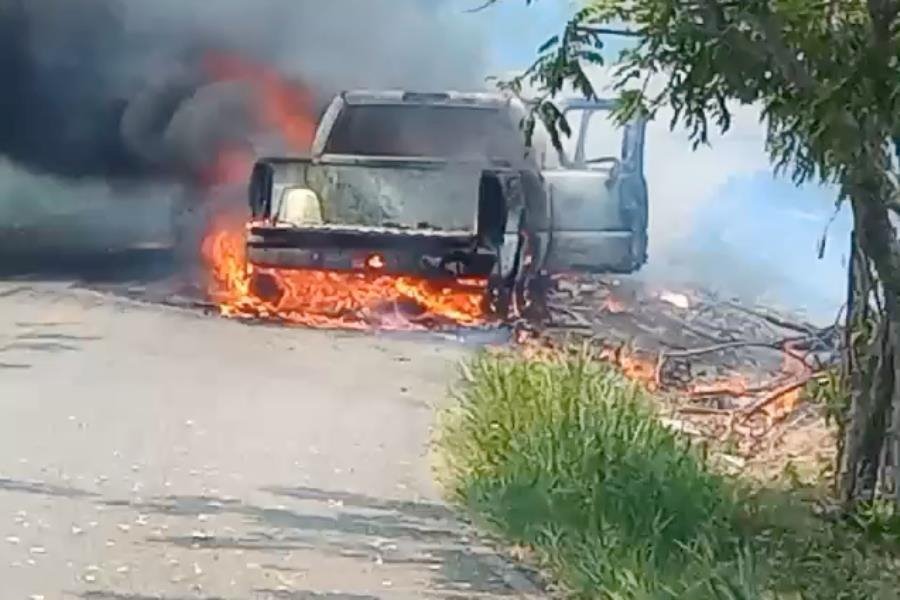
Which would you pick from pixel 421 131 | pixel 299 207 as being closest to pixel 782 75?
pixel 299 207

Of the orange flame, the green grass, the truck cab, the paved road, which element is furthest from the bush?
the orange flame

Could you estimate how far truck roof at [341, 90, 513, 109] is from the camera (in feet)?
35.7

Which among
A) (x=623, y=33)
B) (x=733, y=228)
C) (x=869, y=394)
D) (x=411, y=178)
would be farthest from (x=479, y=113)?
(x=623, y=33)

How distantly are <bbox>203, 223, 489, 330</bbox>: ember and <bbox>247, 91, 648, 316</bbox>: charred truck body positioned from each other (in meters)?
0.11

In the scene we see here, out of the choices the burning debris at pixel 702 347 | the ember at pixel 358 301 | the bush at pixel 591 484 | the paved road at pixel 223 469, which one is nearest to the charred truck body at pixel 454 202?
the ember at pixel 358 301

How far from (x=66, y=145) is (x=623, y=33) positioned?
861 centimetres

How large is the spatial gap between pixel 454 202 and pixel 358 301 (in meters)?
0.86

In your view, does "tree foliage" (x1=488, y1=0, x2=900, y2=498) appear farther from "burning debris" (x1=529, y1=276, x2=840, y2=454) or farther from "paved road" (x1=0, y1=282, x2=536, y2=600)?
"burning debris" (x1=529, y1=276, x2=840, y2=454)

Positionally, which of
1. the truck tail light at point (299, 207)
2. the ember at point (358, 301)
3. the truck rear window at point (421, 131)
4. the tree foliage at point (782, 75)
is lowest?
the ember at point (358, 301)

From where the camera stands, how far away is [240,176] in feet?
39.7

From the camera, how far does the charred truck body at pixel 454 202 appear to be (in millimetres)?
10375

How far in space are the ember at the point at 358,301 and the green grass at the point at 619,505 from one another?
3.74m

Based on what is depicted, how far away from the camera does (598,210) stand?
10703 mm

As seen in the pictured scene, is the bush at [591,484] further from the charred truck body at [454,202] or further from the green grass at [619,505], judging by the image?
the charred truck body at [454,202]
